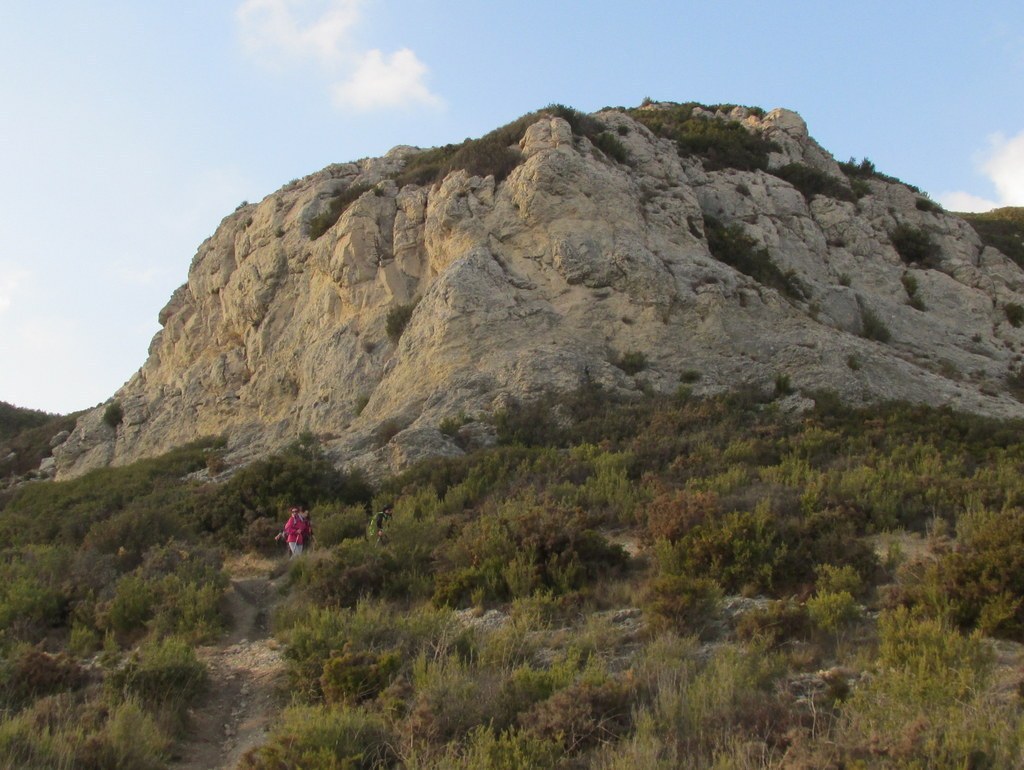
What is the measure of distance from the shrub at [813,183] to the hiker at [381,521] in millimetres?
21117

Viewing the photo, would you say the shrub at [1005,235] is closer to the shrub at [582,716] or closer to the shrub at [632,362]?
the shrub at [632,362]

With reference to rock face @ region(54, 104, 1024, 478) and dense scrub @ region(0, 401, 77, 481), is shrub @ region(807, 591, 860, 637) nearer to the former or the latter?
rock face @ region(54, 104, 1024, 478)

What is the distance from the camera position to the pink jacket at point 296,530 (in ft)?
39.8

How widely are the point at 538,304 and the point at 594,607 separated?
1181 centimetres

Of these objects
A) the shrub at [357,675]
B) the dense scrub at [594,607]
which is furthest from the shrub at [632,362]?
the shrub at [357,675]

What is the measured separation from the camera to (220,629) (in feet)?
29.1

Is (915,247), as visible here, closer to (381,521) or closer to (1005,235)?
(1005,235)

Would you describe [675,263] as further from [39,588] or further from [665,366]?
[39,588]

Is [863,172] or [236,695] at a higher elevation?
[863,172]

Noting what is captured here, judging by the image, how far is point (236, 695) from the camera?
24.0 feet

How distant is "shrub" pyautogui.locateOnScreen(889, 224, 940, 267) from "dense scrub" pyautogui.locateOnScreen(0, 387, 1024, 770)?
1353 cm

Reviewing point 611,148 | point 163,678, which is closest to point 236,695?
point 163,678

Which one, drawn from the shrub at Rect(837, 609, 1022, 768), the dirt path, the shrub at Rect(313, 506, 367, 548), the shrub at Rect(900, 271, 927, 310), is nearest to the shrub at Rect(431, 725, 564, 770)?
the shrub at Rect(837, 609, 1022, 768)

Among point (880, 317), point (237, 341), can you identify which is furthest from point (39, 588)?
point (880, 317)
